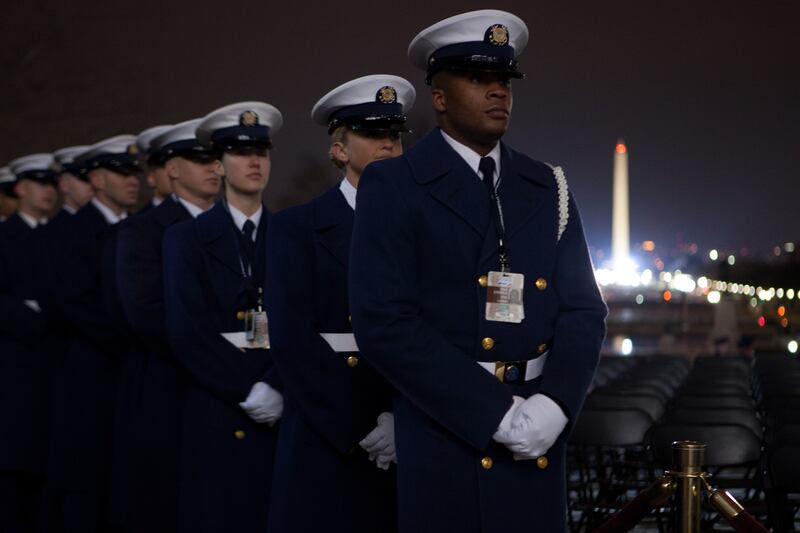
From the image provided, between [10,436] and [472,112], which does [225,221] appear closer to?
[472,112]

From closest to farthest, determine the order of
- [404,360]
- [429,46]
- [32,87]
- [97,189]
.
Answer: [404,360] < [429,46] < [97,189] < [32,87]

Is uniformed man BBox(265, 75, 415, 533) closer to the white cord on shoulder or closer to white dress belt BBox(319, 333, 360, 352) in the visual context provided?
white dress belt BBox(319, 333, 360, 352)

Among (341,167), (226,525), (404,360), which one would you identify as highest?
(341,167)

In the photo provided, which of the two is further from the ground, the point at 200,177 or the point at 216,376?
the point at 200,177

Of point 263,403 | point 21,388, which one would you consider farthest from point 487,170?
point 21,388

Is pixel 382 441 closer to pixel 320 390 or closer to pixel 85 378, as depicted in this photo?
pixel 320 390

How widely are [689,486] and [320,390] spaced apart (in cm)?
133

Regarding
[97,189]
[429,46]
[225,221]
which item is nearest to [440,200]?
[429,46]

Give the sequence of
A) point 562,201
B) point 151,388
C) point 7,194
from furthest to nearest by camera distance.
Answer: point 7,194
point 151,388
point 562,201

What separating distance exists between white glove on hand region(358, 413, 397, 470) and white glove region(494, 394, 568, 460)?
949mm

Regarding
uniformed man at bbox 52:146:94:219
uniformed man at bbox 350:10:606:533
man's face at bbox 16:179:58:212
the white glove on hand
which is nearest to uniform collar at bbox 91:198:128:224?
uniformed man at bbox 52:146:94:219

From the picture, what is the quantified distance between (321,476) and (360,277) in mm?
1140

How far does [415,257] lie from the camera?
11.7 feet

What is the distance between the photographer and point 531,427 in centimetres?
333
